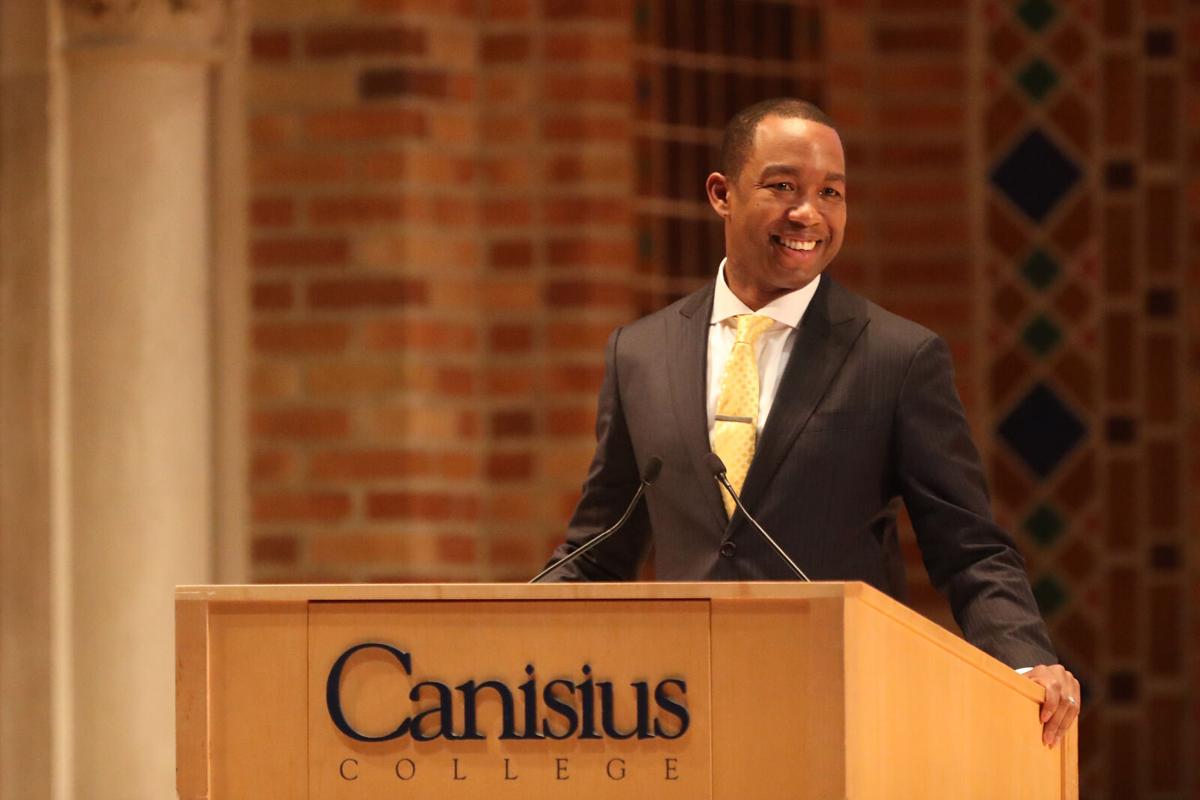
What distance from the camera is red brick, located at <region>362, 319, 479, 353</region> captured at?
192 inches

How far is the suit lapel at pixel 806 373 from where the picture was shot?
2.93m

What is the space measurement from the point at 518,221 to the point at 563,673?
8.69 ft

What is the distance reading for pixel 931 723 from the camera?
8.50 feet

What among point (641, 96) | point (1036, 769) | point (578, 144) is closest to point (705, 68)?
point (641, 96)

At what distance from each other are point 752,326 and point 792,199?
0.19m

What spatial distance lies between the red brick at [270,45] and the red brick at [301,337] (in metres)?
0.62

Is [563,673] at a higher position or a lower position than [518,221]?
lower

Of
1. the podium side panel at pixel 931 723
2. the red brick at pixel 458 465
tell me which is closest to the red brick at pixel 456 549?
the red brick at pixel 458 465

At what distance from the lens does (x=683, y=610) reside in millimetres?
2488

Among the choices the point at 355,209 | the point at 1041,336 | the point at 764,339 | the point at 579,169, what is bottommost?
the point at 764,339

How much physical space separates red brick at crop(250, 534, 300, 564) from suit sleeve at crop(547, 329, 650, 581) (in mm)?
1843

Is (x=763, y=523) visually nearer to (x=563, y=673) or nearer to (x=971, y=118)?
(x=563, y=673)

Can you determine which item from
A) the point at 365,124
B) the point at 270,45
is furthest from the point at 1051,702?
the point at 270,45

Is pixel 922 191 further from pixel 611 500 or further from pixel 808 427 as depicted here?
pixel 808 427
